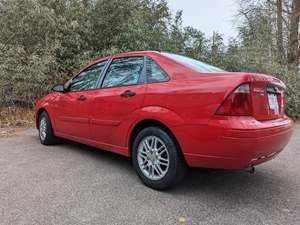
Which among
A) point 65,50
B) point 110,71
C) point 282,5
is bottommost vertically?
point 110,71

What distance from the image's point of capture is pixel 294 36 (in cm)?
1323

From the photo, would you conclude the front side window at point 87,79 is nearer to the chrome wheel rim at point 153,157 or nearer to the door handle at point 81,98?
the door handle at point 81,98

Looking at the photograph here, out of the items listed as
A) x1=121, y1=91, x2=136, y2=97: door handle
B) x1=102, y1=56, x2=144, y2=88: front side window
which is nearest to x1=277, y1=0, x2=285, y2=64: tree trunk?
x1=102, y1=56, x2=144, y2=88: front side window

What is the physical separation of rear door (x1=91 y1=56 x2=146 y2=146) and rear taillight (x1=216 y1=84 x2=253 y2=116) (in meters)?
0.98

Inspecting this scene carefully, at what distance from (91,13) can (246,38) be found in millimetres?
7115

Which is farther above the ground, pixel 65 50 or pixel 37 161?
pixel 65 50

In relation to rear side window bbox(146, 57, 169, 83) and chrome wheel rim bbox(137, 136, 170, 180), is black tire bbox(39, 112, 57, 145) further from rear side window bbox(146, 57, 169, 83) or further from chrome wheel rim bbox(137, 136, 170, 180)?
rear side window bbox(146, 57, 169, 83)

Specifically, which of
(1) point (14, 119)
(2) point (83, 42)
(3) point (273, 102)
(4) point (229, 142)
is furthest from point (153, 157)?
(2) point (83, 42)

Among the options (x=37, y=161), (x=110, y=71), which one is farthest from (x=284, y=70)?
(x=37, y=161)

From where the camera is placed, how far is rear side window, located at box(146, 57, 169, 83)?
288 cm

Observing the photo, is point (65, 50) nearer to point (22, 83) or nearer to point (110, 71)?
point (22, 83)

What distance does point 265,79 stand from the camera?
2545 millimetres

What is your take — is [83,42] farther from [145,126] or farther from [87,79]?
[145,126]

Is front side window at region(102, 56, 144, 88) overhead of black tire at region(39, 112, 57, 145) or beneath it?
overhead
